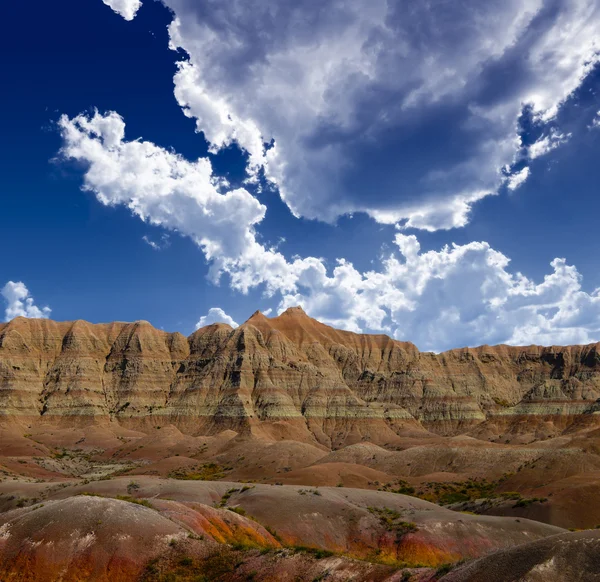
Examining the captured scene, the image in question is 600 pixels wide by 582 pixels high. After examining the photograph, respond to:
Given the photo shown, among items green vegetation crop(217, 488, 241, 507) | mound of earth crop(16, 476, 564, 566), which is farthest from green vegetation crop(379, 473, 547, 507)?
green vegetation crop(217, 488, 241, 507)

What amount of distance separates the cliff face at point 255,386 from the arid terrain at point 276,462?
620 mm

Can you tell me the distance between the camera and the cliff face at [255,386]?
151m

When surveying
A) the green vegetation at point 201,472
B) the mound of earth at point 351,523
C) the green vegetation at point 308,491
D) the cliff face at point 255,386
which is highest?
the cliff face at point 255,386

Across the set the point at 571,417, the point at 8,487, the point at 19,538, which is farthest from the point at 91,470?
the point at 571,417

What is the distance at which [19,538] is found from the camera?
2686 cm

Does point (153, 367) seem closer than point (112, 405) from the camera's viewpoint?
No

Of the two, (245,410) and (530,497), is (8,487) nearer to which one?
(530,497)

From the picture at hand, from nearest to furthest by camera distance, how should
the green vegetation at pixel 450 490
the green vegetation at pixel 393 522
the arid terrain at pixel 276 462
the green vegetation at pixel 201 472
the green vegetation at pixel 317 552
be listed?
the green vegetation at pixel 317 552 < the arid terrain at pixel 276 462 < the green vegetation at pixel 393 522 < the green vegetation at pixel 450 490 < the green vegetation at pixel 201 472

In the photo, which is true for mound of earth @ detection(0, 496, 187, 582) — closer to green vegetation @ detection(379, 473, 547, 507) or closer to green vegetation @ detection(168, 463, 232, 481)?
green vegetation @ detection(379, 473, 547, 507)

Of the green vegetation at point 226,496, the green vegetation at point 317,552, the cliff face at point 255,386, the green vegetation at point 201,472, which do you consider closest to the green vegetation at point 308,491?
the green vegetation at point 226,496

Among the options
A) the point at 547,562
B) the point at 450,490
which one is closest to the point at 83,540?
the point at 547,562

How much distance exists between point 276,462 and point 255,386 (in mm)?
65322

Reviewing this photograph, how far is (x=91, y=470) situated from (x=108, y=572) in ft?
293

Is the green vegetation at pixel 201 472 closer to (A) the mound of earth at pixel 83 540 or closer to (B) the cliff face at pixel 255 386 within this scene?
(B) the cliff face at pixel 255 386
